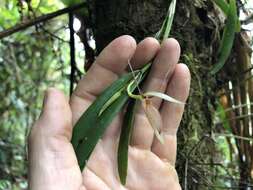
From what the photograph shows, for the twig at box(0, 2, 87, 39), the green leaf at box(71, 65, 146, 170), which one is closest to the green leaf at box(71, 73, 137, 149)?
the green leaf at box(71, 65, 146, 170)

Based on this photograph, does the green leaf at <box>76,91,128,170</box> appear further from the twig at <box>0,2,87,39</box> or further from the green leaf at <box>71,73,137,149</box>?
the twig at <box>0,2,87,39</box>

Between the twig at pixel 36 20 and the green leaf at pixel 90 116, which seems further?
the twig at pixel 36 20

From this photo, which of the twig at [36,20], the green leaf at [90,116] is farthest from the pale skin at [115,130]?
the twig at [36,20]

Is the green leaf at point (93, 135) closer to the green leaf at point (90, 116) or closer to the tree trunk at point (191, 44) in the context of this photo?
the green leaf at point (90, 116)

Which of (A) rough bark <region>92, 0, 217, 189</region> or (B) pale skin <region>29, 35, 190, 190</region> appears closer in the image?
(B) pale skin <region>29, 35, 190, 190</region>

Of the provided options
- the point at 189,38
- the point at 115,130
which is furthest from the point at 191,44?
the point at 115,130

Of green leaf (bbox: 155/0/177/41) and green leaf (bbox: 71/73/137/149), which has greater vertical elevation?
green leaf (bbox: 155/0/177/41)

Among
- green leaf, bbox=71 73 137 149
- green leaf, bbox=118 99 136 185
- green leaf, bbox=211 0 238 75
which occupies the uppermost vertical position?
green leaf, bbox=211 0 238 75

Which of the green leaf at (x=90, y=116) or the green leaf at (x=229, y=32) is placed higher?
the green leaf at (x=229, y=32)

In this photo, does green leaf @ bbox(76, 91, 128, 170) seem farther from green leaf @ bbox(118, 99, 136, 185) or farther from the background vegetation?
the background vegetation
